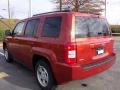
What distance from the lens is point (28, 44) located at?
6.51 m

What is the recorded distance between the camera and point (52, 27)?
17.9 feet

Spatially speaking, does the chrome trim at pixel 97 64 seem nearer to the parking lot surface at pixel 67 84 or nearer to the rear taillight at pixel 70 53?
the rear taillight at pixel 70 53

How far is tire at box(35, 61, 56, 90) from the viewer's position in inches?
216

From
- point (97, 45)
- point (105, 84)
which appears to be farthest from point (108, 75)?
point (97, 45)

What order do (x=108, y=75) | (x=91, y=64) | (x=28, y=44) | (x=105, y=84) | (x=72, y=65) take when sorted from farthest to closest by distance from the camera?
(x=108, y=75) → (x=28, y=44) → (x=105, y=84) → (x=91, y=64) → (x=72, y=65)

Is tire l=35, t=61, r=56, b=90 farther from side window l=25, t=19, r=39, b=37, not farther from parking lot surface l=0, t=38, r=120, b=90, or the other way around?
side window l=25, t=19, r=39, b=37

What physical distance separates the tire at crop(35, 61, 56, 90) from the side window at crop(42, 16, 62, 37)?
0.78 meters

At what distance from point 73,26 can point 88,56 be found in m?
0.79

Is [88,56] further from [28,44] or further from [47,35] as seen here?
[28,44]

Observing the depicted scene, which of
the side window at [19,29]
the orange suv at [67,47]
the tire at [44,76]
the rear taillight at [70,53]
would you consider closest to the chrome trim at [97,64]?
the orange suv at [67,47]

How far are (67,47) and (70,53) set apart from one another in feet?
0.50

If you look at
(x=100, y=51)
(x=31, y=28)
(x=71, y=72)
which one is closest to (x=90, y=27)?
(x=100, y=51)

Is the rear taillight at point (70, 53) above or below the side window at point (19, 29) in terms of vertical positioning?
below

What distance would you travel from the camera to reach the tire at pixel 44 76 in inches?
216
